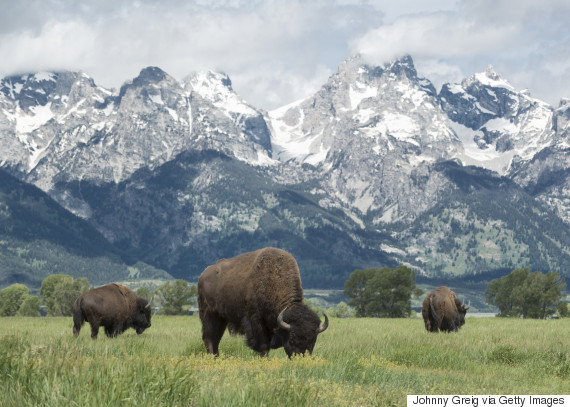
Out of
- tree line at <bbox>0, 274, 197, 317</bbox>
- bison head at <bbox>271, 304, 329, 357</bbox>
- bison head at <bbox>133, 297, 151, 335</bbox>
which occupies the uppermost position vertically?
bison head at <bbox>271, 304, 329, 357</bbox>

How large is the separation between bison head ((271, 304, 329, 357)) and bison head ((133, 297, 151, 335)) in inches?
554

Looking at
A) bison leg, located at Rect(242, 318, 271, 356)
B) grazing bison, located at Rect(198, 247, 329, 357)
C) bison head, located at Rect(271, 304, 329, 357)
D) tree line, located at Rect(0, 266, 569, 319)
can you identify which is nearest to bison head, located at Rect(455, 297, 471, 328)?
grazing bison, located at Rect(198, 247, 329, 357)

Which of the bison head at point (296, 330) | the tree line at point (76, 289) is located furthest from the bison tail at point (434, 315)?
the tree line at point (76, 289)

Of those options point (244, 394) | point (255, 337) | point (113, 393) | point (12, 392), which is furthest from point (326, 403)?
point (255, 337)

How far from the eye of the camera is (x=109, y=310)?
2481cm

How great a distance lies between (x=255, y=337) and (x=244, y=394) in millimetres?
7925

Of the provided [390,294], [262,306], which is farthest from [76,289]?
[262,306]

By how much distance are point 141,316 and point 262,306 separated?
13913 mm

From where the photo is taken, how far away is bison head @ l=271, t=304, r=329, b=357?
47.4 feet

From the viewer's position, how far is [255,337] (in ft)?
49.7

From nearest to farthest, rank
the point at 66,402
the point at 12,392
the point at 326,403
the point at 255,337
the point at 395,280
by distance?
the point at 66,402
the point at 12,392
the point at 326,403
the point at 255,337
the point at 395,280

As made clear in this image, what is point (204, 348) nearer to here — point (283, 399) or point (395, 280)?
point (283, 399)

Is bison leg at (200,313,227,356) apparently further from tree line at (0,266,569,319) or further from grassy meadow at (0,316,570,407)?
tree line at (0,266,569,319)

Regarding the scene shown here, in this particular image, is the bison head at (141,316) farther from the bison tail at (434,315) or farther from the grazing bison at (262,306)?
the bison tail at (434,315)
